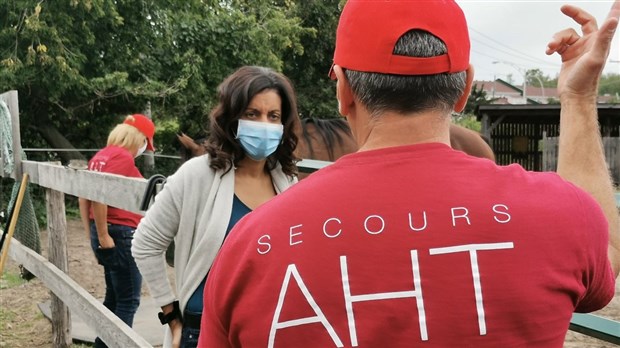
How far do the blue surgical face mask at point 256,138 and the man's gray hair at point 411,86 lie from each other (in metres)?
1.38

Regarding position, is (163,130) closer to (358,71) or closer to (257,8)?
(257,8)

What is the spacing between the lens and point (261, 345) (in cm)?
99

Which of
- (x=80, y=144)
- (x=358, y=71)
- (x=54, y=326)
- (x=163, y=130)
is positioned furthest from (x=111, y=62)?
(x=358, y=71)

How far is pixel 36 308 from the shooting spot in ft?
21.5

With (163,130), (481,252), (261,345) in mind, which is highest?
(481,252)

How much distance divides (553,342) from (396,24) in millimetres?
522

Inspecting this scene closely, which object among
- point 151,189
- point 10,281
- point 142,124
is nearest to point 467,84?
point 151,189

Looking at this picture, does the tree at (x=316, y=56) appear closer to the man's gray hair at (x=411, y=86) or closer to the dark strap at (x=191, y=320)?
the dark strap at (x=191, y=320)

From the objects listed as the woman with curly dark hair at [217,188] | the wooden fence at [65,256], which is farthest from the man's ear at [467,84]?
the woman with curly dark hair at [217,188]

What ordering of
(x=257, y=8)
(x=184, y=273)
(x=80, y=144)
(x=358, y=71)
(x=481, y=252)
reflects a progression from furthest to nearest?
(x=257, y=8), (x=80, y=144), (x=184, y=273), (x=358, y=71), (x=481, y=252)

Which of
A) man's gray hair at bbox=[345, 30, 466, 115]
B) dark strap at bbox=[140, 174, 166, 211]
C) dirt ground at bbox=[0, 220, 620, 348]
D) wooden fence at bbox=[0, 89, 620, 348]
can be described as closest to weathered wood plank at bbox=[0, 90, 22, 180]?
wooden fence at bbox=[0, 89, 620, 348]

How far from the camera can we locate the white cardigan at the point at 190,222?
7.23ft

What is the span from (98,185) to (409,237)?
2.74 m

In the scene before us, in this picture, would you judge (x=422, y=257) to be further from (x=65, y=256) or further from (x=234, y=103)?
(x=65, y=256)
